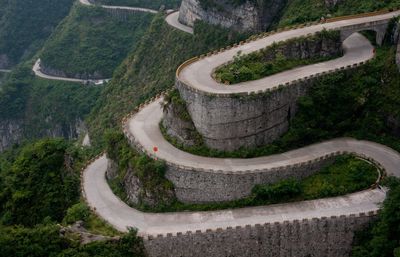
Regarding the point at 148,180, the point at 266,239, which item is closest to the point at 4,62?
the point at 148,180

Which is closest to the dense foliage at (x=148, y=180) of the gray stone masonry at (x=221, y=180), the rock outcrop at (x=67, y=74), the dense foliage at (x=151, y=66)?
the gray stone masonry at (x=221, y=180)

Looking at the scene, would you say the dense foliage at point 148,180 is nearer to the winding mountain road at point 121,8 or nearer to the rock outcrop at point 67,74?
the winding mountain road at point 121,8

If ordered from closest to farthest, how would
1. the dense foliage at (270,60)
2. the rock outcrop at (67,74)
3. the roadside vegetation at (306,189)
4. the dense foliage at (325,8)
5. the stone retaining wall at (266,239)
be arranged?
1. the stone retaining wall at (266,239)
2. the roadside vegetation at (306,189)
3. the dense foliage at (270,60)
4. the dense foliage at (325,8)
5. the rock outcrop at (67,74)

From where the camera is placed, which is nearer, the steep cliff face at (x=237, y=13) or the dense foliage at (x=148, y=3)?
the steep cliff face at (x=237, y=13)

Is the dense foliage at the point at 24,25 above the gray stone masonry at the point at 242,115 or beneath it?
beneath

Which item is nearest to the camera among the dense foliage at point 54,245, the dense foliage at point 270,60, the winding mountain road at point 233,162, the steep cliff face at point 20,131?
the dense foliage at point 54,245

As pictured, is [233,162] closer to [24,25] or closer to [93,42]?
[93,42]
